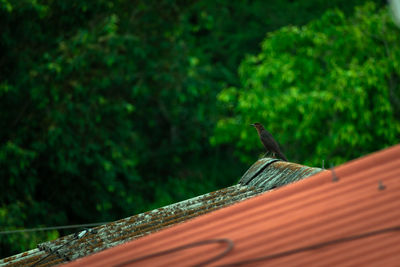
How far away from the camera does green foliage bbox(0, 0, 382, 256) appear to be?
1102 cm

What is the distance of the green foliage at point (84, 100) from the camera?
36.1 feet

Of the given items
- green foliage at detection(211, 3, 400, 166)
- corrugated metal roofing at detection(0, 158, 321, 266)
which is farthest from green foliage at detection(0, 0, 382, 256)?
corrugated metal roofing at detection(0, 158, 321, 266)

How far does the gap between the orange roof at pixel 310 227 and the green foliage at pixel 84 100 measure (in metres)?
7.41

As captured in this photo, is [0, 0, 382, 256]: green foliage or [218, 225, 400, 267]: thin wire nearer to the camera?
[218, 225, 400, 267]: thin wire

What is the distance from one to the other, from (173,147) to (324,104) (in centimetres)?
773

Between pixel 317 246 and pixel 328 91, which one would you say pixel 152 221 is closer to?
pixel 317 246

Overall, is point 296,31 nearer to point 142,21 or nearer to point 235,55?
point 142,21

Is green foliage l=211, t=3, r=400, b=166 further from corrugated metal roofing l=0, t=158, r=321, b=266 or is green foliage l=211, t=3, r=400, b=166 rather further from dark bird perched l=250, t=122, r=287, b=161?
corrugated metal roofing l=0, t=158, r=321, b=266

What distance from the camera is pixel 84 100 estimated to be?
11.8m

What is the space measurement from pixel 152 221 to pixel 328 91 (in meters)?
8.61

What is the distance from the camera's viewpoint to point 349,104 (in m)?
12.1

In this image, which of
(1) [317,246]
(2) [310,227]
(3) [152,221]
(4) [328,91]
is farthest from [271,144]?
(1) [317,246]

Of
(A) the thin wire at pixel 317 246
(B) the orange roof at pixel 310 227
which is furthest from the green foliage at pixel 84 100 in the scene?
(A) the thin wire at pixel 317 246

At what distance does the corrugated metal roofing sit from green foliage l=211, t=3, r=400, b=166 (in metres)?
7.29
